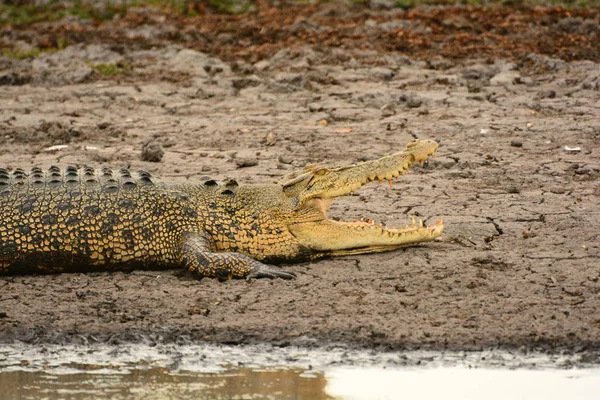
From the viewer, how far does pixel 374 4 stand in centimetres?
1470

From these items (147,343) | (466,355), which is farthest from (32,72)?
(466,355)

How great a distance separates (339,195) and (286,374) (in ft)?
5.41

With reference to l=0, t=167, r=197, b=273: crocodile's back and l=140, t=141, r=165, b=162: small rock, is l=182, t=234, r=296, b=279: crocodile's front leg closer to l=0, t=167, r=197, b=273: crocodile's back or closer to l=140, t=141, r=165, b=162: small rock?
l=0, t=167, r=197, b=273: crocodile's back

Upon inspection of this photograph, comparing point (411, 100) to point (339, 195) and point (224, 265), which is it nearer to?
point (339, 195)

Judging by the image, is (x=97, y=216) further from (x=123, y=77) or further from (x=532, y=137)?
(x=123, y=77)

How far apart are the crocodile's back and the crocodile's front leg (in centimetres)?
18

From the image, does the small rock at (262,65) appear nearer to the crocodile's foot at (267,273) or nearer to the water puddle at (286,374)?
the crocodile's foot at (267,273)

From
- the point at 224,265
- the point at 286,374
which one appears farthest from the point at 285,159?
the point at 286,374

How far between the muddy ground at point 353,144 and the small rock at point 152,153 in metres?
0.06

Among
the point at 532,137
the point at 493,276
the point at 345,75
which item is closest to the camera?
the point at 493,276

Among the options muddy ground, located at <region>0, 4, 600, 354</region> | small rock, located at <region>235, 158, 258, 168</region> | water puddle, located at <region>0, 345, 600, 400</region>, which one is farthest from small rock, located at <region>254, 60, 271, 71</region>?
water puddle, located at <region>0, 345, 600, 400</region>

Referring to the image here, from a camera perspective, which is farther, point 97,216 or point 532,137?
point 532,137

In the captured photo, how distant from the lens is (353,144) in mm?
9750

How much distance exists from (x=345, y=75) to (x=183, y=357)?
22.6 ft
